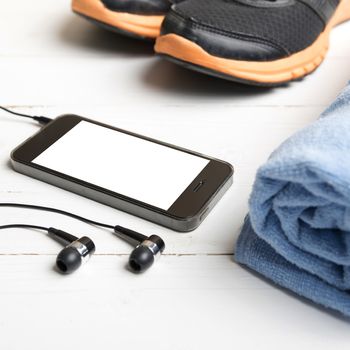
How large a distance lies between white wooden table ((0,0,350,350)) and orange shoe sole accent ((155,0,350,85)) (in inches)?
0.8

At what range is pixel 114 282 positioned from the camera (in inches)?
18.0

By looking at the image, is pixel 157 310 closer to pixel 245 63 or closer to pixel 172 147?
pixel 172 147

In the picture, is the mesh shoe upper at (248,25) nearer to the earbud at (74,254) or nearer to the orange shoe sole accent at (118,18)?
the orange shoe sole accent at (118,18)

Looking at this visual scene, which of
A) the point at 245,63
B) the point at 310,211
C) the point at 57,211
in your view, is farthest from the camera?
the point at 245,63

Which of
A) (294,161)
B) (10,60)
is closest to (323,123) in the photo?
(294,161)

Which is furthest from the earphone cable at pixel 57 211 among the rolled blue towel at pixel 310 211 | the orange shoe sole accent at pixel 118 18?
the orange shoe sole accent at pixel 118 18

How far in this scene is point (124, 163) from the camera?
0.54 m

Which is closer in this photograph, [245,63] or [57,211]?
[57,211]

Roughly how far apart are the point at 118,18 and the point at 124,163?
9.8 inches

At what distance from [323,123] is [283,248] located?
0.09 m

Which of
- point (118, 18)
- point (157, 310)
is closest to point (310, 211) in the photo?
point (157, 310)

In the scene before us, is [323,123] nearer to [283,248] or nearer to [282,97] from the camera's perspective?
[283,248]

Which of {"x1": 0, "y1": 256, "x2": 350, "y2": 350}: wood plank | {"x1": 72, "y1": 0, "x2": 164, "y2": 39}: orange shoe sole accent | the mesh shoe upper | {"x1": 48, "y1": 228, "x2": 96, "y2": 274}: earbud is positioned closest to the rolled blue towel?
{"x1": 0, "y1": 256, "x2": 350, "y2": 350}: wood plank

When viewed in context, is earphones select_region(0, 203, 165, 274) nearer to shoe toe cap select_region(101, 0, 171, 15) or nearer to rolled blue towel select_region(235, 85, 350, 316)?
rolled blue towel select_region(235, 85, 350, 316)
